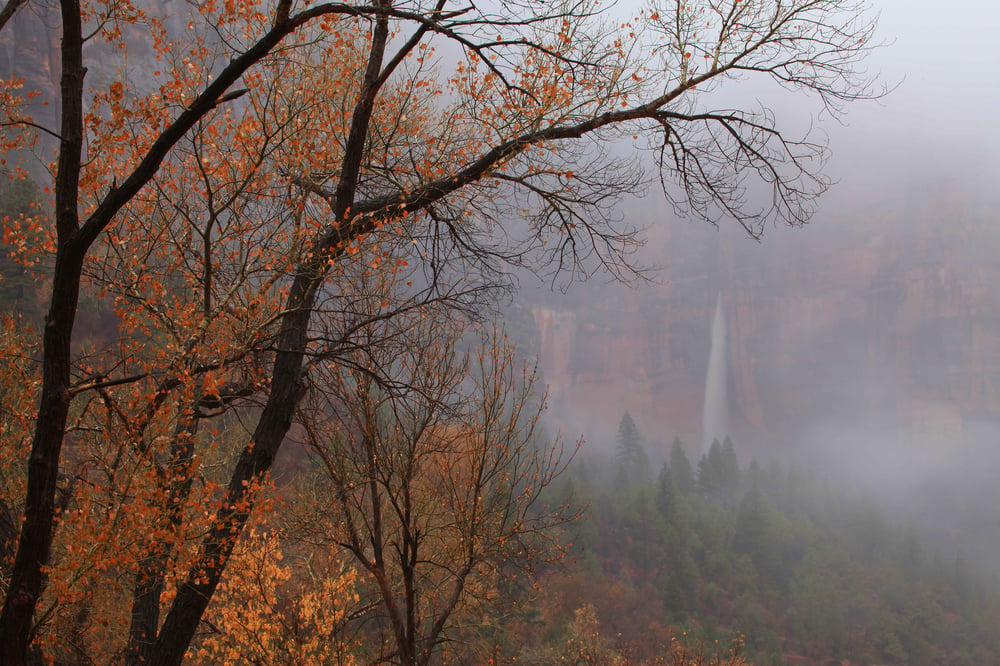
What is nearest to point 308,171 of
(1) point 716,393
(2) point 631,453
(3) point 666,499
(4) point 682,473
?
(3) point 666,499

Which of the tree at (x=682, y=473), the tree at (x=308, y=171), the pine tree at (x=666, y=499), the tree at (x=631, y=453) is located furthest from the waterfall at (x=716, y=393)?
the tree at (x=308, y=171)

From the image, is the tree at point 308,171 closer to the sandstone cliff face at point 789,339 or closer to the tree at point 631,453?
the tree at point 631,453

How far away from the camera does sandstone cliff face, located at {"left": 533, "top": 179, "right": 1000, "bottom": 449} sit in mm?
144500

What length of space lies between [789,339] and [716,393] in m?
21.7

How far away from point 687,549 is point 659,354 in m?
103

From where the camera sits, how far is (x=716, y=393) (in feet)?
543

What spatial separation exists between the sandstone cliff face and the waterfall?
192cm

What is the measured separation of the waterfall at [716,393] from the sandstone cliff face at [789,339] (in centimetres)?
192

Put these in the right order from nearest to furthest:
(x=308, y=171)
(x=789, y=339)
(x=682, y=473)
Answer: (x=308, y=171) → (x=682, y=473) → (x=789, y=339)

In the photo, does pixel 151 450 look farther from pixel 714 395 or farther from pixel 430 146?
pixel 714 395

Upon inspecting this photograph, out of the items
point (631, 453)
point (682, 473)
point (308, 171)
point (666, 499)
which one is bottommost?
point (682, 473)

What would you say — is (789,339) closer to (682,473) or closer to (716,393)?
(716,393)

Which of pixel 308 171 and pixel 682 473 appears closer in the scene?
pixel 308 171

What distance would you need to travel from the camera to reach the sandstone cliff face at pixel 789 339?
144500 millimetres
